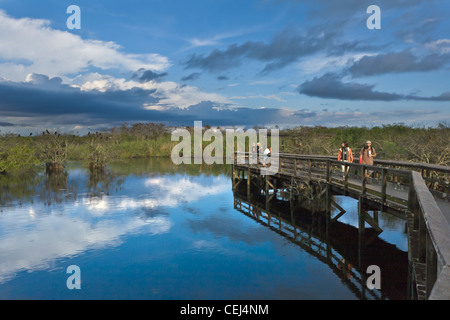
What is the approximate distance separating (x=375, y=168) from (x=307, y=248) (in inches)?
132

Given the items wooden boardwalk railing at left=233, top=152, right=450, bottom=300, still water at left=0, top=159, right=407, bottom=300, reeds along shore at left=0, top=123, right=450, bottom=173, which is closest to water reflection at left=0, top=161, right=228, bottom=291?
still water at left=0, top=159, right=407, bottom=300

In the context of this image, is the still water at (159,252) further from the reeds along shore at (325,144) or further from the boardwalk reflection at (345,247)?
the reeds along shore at (325,144)

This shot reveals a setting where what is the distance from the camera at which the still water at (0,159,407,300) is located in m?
7.91

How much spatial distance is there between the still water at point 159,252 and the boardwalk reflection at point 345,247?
0.36 ft

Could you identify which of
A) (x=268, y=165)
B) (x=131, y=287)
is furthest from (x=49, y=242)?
(x=268, y=165)

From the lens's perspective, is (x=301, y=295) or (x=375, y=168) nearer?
(x=301, y=295)

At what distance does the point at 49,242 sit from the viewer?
38.3ft

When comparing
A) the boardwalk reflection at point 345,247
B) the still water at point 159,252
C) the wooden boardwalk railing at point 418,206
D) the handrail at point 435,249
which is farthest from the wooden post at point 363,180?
the handrail at point 435,249

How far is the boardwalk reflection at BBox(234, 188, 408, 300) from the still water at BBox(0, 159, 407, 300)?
0.36 feet

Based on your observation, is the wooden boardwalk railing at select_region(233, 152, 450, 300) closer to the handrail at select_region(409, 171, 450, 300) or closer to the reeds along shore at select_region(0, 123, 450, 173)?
the handrail at select_region(409, 171, 450, 300)

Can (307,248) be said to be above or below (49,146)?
below

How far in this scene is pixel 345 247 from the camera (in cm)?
1088

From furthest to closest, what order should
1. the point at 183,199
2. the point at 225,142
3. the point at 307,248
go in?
the point at 225,142
the point at 183,199
the point at 307,248
